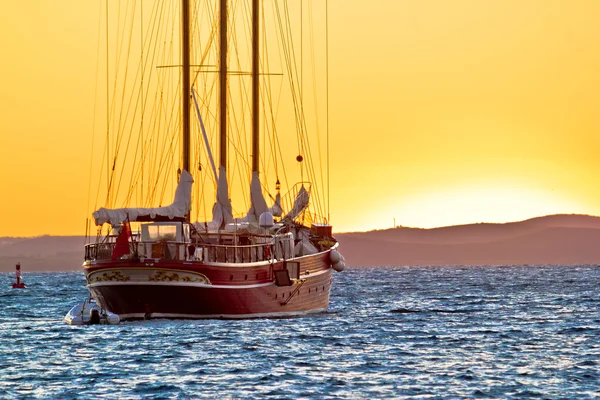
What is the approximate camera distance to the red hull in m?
67.5

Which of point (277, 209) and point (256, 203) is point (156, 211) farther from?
point (277, 209)

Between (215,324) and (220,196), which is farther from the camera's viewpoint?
(220,196)

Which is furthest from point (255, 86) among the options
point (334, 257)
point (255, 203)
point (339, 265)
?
point (339, 265)

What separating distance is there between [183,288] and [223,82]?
20455 millimetres

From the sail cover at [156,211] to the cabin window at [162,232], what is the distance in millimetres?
548

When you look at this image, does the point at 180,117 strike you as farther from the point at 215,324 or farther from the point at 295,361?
the point at 295,361

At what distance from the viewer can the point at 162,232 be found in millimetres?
71812

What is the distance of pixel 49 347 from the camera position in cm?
6088

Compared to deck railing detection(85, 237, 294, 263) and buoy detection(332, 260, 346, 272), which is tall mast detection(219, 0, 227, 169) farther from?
deck railing detection(85, 237, 294, 263)

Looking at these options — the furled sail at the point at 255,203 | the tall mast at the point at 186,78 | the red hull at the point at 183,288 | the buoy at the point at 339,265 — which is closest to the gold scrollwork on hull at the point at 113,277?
the red hull at the point at 183,288

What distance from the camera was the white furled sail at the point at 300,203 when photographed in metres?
88.5

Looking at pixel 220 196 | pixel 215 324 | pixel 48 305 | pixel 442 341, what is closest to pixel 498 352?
pixel 442 341

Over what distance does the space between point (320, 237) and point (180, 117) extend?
48.6 ft

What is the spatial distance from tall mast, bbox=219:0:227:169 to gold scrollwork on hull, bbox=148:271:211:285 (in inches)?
650
